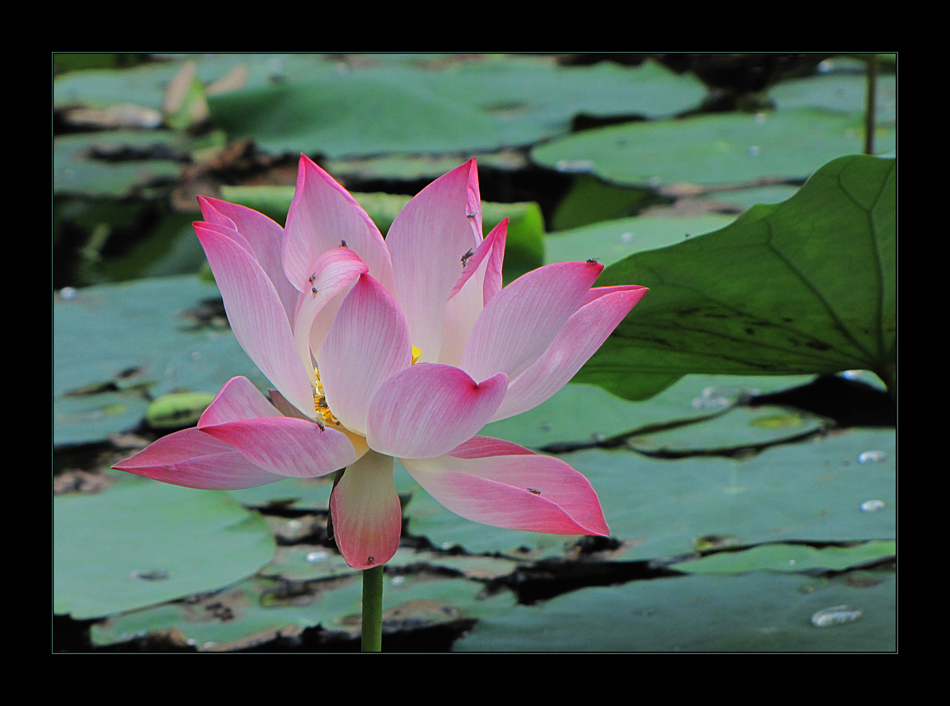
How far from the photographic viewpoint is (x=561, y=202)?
219 centimetres

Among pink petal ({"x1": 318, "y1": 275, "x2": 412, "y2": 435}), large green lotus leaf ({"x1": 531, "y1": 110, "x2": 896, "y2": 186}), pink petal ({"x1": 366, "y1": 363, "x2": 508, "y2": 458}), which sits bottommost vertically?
pink petal ({"x1": 366, "y1": 363, "x2": 508, "y2": 458})

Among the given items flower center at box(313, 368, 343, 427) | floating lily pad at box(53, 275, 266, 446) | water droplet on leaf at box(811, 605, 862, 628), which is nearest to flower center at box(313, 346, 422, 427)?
flower center at box(313, 368, 343, 427)

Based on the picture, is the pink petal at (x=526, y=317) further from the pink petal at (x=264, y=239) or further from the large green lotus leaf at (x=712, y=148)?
the large green lotus leaf at (x=712, y=148)

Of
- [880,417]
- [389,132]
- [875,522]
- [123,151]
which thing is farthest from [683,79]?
[875,522]

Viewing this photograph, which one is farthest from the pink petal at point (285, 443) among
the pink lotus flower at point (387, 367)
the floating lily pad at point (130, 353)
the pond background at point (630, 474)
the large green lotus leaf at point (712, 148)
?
the large green lotus leaf at point (712, 148)

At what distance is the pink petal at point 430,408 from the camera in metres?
0.47

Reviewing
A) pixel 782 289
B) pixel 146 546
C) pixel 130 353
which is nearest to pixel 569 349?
pixel 782 289

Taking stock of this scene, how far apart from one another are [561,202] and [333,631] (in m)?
1.55

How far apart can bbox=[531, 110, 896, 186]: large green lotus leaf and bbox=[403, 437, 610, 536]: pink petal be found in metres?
1.49

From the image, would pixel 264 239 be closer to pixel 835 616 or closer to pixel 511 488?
pixel 511 488

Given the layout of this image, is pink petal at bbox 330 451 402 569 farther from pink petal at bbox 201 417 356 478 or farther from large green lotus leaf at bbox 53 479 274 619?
large green lotus leaf at bbox 53 479 274 619

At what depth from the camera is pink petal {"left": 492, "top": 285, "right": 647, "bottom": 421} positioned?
53cm

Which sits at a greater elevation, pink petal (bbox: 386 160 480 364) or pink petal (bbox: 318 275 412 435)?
pink petal (bbox: 386 160 480 364)

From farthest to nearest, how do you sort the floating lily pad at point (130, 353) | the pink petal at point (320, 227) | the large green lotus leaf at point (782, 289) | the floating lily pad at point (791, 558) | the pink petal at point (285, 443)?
the floating lily pad at point (130, 353)
the floating lily pad at point (791, 558)
the large green lotus leaf at point (782, 289)
the pink petal at point (320, 227)
the pink petal at point (285, 443)
